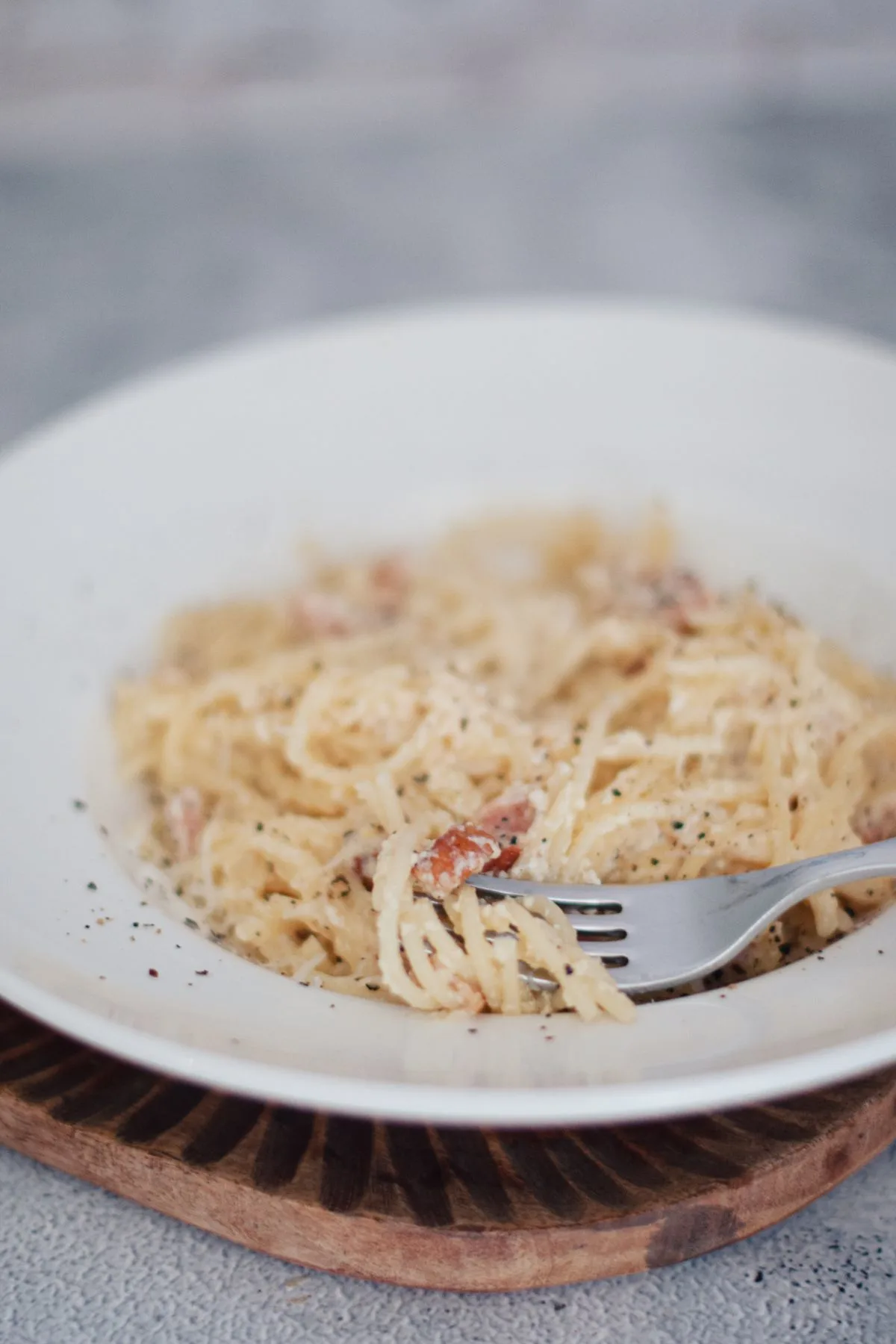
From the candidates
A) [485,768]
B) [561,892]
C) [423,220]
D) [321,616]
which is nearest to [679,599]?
[485,768]

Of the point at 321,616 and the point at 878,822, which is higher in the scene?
the point at 321,616

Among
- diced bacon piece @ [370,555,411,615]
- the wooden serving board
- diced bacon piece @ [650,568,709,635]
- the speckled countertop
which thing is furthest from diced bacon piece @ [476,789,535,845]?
the speckled countertop

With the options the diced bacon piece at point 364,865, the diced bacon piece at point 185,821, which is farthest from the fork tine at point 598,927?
the diced bacon piece at point 185,821

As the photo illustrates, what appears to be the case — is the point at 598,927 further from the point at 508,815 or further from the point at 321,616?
the point at 321,616

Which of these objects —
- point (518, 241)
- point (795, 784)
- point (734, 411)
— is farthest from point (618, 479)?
point (518, 241)

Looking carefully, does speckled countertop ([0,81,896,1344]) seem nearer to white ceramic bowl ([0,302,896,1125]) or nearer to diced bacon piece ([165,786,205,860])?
white ceramic bowl ([0,302,896,1125])
